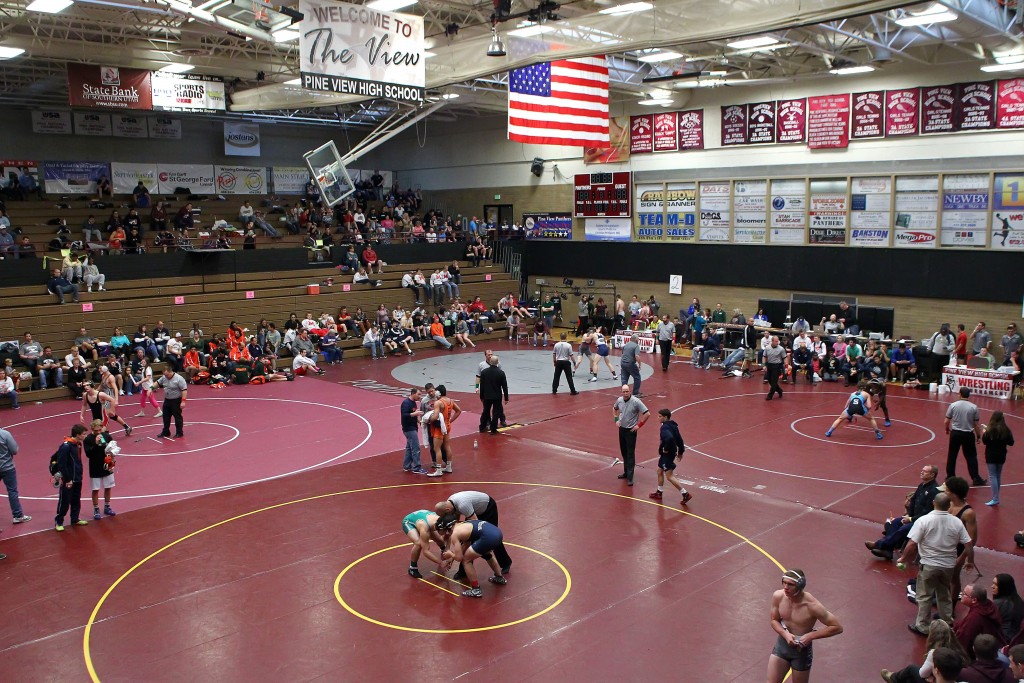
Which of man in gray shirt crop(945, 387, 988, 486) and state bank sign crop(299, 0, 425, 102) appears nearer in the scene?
man in gray shirt crop(945, 387, 988, 486)

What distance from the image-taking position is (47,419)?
19.5m

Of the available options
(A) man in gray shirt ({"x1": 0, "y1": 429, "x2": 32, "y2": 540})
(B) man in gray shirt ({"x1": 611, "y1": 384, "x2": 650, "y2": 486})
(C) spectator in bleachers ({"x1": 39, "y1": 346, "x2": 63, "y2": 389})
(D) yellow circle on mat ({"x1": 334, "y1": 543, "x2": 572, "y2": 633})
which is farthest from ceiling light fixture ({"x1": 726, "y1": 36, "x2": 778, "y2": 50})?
(C) spectator in bleachers ({"x1": 39, "y1": 346, "x2": 63, "y2": 389})

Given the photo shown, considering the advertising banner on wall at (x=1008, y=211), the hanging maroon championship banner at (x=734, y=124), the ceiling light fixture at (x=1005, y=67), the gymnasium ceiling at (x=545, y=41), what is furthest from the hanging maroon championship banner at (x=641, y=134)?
the advertising banner on wall at (x=1008, y=211)

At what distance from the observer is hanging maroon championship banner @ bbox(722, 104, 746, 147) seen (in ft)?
98.3

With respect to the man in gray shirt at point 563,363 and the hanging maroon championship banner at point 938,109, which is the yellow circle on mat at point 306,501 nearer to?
the man in gray shirt at point 563,363

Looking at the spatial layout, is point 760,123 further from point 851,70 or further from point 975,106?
point 975,106

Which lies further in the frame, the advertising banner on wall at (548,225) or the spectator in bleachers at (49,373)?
the advertising banner on wall at (548,225)

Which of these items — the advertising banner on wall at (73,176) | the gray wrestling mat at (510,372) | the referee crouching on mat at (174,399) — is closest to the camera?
the referee crouching on mat at (174,399)

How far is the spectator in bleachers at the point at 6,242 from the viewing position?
24561 millimetres

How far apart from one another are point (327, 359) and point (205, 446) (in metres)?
10.7

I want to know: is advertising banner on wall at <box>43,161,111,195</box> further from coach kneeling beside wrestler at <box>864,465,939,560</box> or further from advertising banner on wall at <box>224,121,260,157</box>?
coach kneeling beside wrestler at <box>864,465,939,560</box>

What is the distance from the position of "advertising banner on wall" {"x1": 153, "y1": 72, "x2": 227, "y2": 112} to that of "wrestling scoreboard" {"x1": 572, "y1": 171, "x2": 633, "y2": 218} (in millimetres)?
14454

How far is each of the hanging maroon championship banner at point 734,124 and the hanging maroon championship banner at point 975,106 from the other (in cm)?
710

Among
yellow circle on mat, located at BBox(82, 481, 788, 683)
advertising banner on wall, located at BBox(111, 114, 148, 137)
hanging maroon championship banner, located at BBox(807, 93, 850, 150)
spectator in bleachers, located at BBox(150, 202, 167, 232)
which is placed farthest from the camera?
advertising banner on wall, located at BBox(111, 114, 148, 137)
